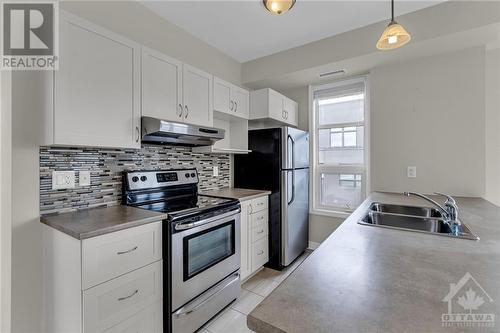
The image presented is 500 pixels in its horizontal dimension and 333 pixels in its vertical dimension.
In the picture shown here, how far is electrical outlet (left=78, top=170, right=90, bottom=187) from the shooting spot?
162 cm

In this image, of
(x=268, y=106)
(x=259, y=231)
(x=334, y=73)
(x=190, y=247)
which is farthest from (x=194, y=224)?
(x=334, y=73)

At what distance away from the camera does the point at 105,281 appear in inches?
49.0

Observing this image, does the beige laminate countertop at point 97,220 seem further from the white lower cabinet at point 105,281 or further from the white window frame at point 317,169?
the white window frame at point 317,169

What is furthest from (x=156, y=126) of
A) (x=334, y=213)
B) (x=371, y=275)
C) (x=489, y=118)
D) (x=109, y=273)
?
(x=489, y=118)

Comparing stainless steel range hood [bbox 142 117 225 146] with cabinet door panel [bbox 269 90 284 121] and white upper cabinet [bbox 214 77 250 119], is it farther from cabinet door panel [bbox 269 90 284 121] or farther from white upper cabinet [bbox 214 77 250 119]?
cabinet door panel [bbox 269 90 284 121]

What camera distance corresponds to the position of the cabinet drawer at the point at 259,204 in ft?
8.14

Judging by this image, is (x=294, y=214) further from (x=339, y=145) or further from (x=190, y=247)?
(x=190, y=247)

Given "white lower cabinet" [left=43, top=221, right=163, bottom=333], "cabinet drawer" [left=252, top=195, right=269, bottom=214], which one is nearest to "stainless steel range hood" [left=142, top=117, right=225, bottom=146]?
"white lower cabinet" [left=43, top=221, right=163, bottom=333]

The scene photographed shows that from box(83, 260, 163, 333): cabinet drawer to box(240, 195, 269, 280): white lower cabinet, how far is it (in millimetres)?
976

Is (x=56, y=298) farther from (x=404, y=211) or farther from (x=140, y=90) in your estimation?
(x=404, y=211)

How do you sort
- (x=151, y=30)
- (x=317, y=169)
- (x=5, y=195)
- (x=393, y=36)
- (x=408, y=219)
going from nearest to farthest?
1. (x=5, y=195)
2. (x=393, y=36)
3. (x=408, y=219)
4. (x=151, y=30)
5. (x=317, y=169)

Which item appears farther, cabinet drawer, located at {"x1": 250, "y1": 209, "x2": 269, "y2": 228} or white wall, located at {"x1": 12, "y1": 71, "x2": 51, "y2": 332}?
cabinet drawer, located at {"x1": 250, "y1": 209, "x2": 269, "y2": 228}

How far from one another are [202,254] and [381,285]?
1.36 m

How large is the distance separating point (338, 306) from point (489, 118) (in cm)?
284
